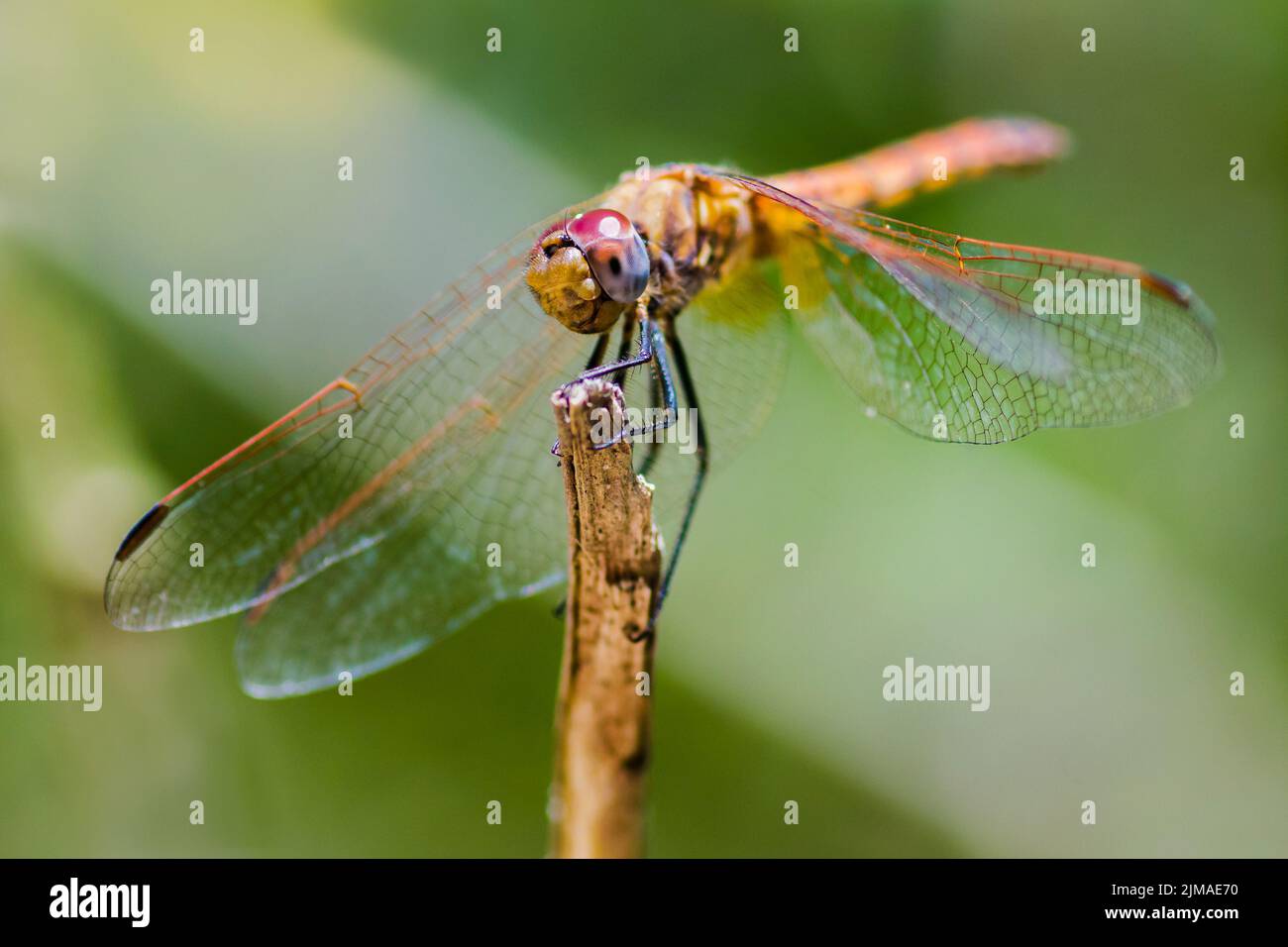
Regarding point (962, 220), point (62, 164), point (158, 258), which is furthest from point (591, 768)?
point (962, 220)

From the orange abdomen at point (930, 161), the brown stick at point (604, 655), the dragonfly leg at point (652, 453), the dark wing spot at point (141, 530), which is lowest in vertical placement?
the brown stick at point (604, 655)

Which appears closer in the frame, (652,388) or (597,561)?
(597,561)

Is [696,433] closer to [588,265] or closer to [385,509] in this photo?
[588,265]

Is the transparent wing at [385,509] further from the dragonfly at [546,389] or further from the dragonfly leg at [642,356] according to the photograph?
the dragonfly leg at [642,356]

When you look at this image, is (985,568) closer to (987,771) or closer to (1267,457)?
(987,771)

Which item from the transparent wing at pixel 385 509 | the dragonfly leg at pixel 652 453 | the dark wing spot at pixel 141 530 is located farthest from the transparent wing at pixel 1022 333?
the dark wing spot at pixel 141 530

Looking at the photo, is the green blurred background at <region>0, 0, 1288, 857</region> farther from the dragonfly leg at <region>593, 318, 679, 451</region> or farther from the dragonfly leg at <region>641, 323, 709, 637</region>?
the dragonfly leg at <region>593, 318, 679, 451</region>

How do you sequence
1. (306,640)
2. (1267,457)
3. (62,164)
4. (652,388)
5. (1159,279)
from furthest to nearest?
(1267,457) → (62,164) → (652,388) → (306,640) → (1159,279)
